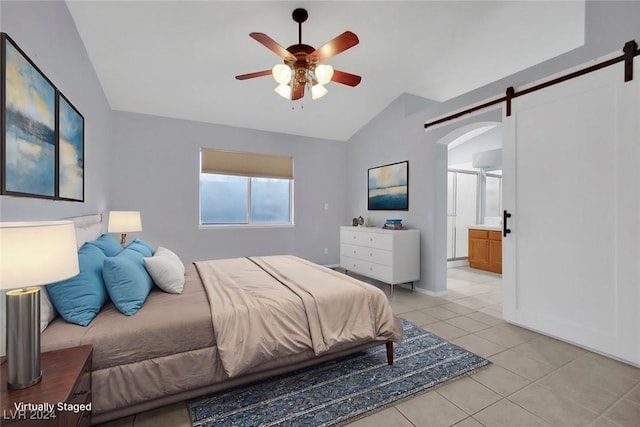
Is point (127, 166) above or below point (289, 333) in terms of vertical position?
above

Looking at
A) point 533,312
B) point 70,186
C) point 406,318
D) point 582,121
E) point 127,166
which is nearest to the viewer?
point 70,186

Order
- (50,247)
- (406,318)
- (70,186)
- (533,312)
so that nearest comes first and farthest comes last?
(50,247)
(70,186)
(533,312)
(406,318)

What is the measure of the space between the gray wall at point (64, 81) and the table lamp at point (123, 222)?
7.1 inches

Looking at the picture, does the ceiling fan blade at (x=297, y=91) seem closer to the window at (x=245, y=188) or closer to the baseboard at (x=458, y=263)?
the window at (x=245, y=188)

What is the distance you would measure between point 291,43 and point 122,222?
2.75m

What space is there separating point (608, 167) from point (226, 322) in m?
2.99

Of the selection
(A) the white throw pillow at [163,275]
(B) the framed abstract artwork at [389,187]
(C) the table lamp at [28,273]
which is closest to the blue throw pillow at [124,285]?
(A) the white throw pillow at [163,275]

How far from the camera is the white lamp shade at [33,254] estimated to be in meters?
0.94

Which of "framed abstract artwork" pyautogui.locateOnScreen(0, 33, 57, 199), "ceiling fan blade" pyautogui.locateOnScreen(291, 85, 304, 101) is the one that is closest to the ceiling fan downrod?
"ceiling fan blade" pyautogui.locateOnScreen(291, 85, 304, 101)

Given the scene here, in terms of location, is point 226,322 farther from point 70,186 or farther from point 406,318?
point 406,318

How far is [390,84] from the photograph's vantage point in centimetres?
403

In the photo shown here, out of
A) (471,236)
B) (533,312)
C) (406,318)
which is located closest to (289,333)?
(406,318)

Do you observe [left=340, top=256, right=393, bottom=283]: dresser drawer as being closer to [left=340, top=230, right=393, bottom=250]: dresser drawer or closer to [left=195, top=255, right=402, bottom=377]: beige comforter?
[left=340, top=230, right=393, bottom=250]: dresser drawer

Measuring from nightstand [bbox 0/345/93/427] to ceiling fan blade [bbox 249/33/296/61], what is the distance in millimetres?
2107
